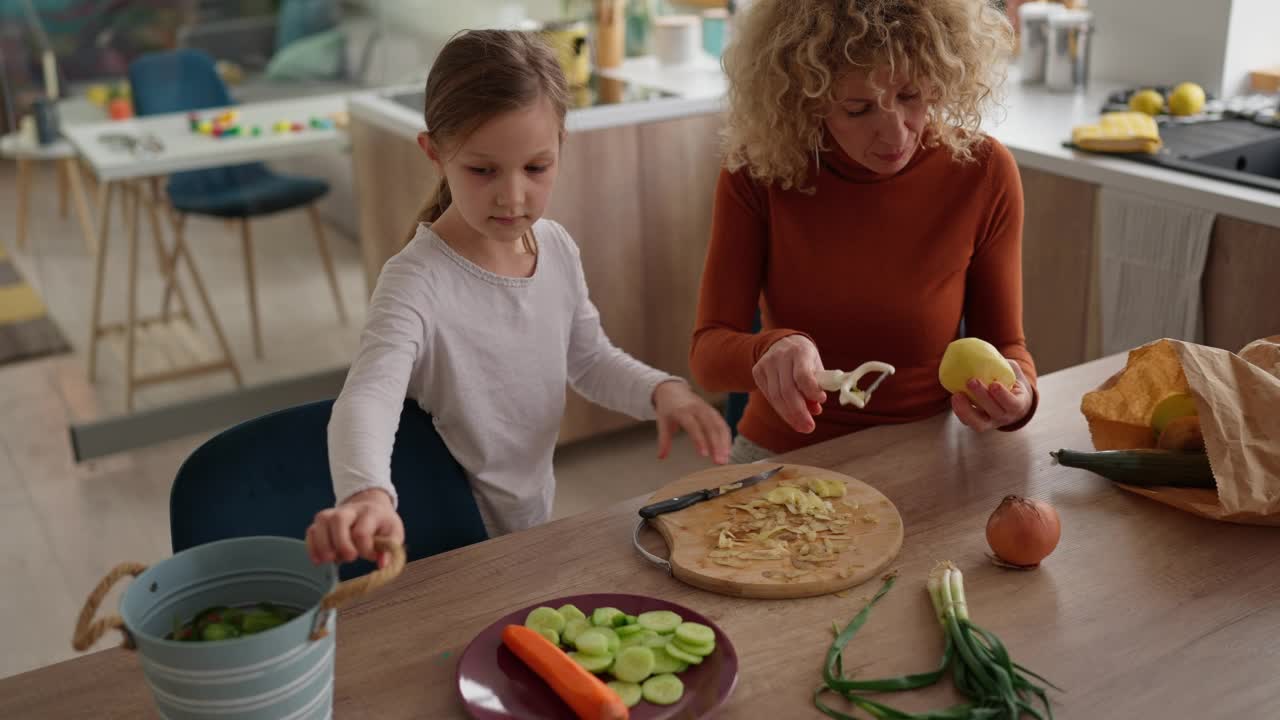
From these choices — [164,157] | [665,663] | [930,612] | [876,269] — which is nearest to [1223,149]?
[876,269]

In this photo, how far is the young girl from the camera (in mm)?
1343

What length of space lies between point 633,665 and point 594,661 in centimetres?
3

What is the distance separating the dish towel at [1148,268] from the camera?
2.25m

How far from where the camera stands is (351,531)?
99 cm

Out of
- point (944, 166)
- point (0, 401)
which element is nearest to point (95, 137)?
point (0, 401)

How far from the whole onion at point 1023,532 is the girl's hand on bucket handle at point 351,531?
0.56 meters

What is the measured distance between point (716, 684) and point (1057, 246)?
5.80 feet

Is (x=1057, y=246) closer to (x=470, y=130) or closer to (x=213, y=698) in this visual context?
(x=470, y=130)

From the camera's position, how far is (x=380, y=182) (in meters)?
3.26

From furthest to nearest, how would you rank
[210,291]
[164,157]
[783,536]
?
[210,291], [164,157], [783,536]

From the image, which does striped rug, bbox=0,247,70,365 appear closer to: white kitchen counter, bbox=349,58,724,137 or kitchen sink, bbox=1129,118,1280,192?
white kitchen counter, bbox=349,58,724,137

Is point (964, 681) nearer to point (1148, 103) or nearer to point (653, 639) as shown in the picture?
point (653, 639)

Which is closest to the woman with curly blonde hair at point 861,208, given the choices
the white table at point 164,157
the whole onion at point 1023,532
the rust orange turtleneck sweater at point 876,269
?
the rust orange turtleneck sweater at point 876,269

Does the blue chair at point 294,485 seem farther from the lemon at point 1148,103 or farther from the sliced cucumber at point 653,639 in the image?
the lemon at point 1148,103
